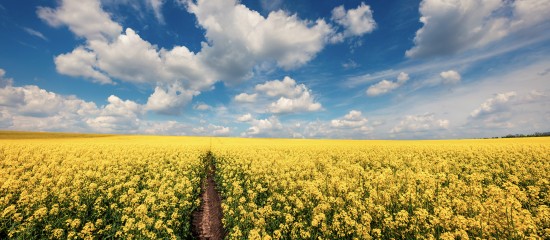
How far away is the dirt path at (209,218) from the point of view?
10.5m

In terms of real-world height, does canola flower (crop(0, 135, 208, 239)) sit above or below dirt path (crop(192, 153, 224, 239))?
above

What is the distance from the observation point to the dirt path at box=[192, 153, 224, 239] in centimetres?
1051

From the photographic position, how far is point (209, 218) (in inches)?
475

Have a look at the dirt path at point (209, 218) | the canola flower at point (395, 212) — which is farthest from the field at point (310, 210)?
the dirt path at point (209, 218)

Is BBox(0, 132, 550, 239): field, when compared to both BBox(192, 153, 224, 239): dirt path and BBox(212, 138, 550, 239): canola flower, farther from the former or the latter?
BBox(192, 153, 224, 239): dirt path

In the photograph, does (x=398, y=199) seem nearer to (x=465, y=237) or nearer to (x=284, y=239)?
(x=465, y=237)

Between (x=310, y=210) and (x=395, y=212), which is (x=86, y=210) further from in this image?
(x=395, y=212)

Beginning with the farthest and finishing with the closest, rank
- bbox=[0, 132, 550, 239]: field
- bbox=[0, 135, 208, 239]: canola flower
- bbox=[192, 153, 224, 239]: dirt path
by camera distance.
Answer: bbox=[192, 153, 224, 239]: dirt path < bbox=[0, 135, 208, 239]: canola flower < bbox=[0, 132, 550, 239]: field

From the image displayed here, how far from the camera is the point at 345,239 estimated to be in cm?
697

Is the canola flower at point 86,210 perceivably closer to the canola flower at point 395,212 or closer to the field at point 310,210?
the field at point 310,210

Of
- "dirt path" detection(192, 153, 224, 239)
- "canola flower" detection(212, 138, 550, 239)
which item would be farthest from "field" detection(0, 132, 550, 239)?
"dirt path" detection(192, 153, 224, 239)

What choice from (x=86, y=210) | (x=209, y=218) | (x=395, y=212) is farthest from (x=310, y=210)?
(x=86, y=210)

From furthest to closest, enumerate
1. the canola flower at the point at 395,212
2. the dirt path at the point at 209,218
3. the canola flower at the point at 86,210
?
the dirt path at the point at 209,218 → the canola flower at the point at 86,210 → the canola flower at the point at 395,212

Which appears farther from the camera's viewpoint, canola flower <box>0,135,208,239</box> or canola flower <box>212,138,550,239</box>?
canola flower <box>0,135,208,239</box>
